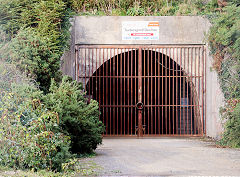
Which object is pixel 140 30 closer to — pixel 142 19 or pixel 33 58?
pixel 142 19

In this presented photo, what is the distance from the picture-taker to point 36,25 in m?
13.7

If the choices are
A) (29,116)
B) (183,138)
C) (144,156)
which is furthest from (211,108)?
(29,116)

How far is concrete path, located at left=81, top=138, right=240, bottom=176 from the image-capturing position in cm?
703

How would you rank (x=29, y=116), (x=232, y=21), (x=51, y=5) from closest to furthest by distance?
(x=29, y=116) → (x=232, y=21) → (x=51, y=5)

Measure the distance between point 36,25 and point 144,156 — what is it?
6.26 m

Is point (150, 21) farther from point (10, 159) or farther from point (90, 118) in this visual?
point (10, 159)

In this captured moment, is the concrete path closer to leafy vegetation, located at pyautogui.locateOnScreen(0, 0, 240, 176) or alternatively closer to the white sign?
leafy vegetation, located at pyautogui.locateOnScreen(0, 0, 240, 176)

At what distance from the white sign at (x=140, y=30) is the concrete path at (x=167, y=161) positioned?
431 cm

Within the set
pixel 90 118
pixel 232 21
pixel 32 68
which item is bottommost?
pixel 90 118

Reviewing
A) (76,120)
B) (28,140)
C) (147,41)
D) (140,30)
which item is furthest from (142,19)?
(28,140)

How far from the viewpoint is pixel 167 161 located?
27.5 ft

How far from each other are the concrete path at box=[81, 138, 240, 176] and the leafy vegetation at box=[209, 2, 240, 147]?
0.80 metres

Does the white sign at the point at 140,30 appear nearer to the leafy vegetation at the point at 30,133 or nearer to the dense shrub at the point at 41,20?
the dense shrub at the point at 41,20

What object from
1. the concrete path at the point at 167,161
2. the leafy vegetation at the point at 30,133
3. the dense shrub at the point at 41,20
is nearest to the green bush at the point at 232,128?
the concrete path at the point at 167,161
